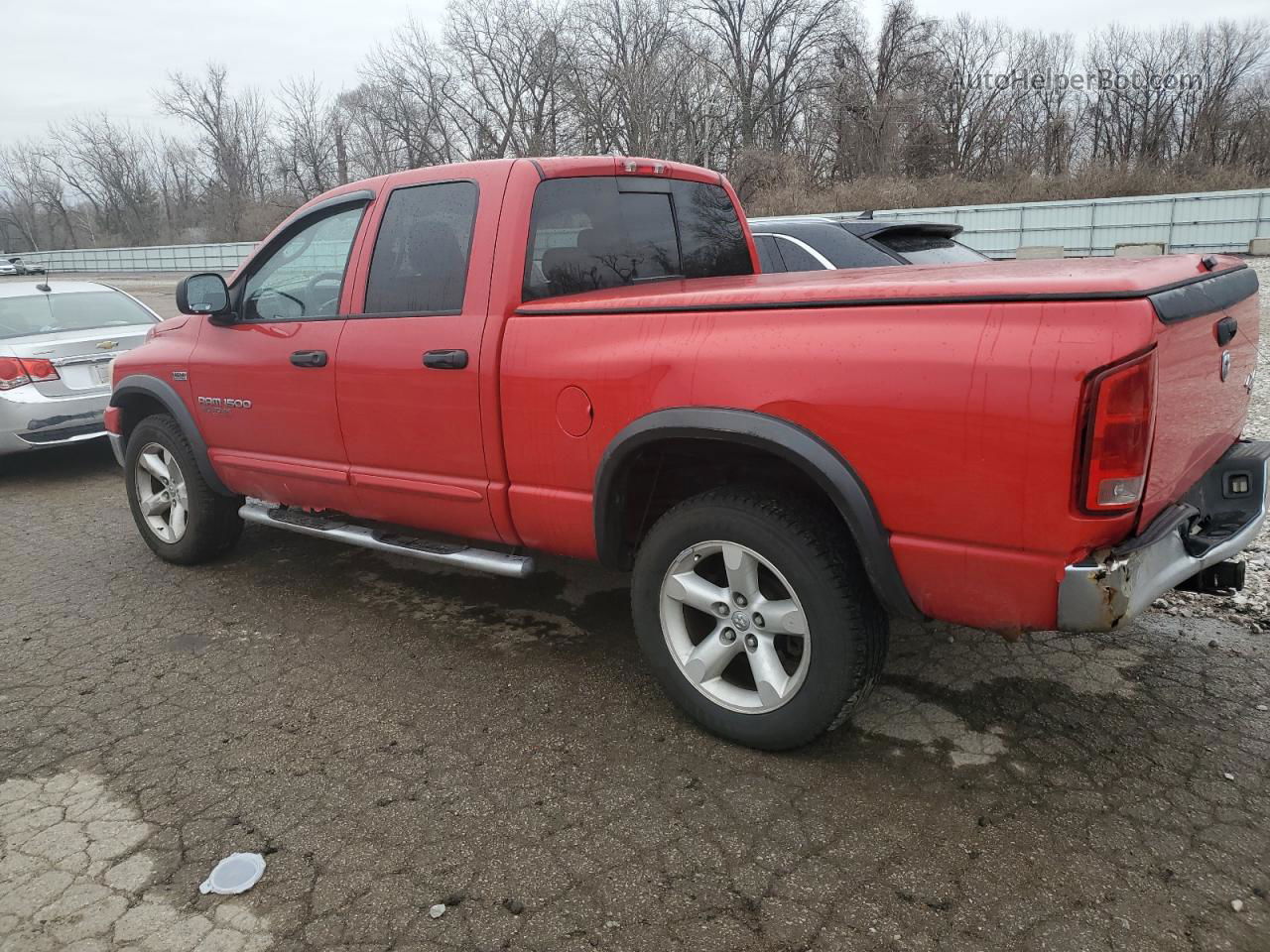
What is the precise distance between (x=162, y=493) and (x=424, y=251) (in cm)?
243

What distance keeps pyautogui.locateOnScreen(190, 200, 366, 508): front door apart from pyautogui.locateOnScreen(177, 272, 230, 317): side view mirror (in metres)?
0.13

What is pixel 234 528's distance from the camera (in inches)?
199

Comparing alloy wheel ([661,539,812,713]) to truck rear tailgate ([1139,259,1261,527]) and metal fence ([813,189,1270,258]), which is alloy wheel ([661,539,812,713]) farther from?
metal fence ([813,189,1270,258])

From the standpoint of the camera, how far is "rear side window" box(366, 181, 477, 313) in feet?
11.8

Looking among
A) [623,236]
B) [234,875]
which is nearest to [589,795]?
[234,875]

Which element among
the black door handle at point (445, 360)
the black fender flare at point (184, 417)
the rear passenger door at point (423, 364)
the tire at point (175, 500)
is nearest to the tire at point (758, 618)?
the rear passenger door at point (423, 364)

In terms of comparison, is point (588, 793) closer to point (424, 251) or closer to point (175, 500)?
point (424, 251)

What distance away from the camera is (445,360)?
348 cm

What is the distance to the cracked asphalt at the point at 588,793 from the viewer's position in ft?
7.55

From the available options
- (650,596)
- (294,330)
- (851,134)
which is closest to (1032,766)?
(650,596)

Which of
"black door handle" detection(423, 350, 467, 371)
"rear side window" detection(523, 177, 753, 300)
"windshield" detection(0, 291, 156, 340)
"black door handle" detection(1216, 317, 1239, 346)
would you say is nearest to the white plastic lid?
"black door handle" detection(423, 350, 467, 371)

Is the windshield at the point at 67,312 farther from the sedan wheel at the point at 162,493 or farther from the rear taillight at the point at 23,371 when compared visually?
the sedan wheel at the point at 162,493

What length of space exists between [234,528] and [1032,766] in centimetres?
412

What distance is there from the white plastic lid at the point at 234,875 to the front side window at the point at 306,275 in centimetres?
229
